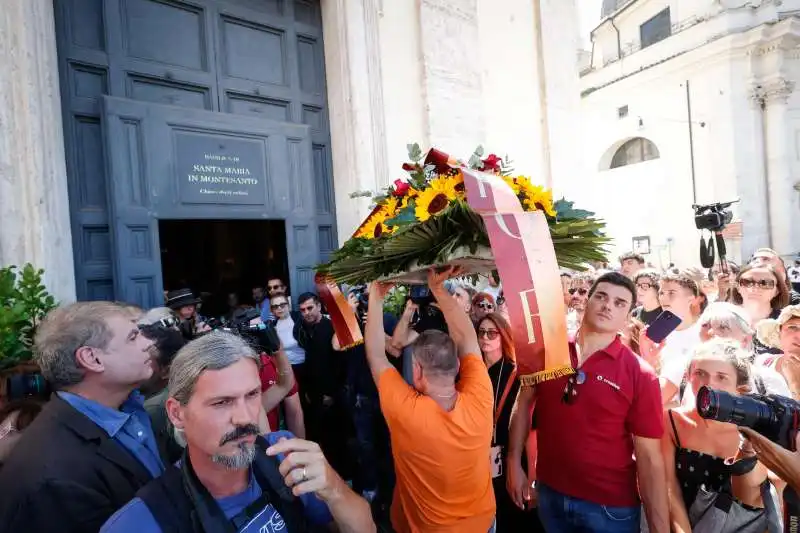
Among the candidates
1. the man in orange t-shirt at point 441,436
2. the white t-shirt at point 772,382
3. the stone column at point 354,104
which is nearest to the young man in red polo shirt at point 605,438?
the man in orange t-shirt at point 441,436

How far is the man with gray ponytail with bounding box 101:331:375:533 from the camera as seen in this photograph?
1.25 m

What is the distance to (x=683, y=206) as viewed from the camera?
2133cm

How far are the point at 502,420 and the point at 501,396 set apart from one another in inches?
5.8

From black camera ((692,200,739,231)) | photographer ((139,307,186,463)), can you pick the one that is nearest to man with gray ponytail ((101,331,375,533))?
photographer ((139,307,186,463))

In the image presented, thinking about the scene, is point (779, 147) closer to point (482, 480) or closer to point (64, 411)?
point (482, 480)

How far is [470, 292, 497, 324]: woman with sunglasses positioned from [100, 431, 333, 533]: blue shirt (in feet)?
8.49

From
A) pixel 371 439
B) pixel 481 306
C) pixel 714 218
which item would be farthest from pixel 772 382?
pixel 714 218

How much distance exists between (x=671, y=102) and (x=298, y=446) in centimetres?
2517

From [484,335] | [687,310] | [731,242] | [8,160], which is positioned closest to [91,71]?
[8,160]

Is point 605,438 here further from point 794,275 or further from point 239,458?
point 794,275

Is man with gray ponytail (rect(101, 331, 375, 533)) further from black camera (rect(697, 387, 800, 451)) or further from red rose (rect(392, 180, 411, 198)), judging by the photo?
black camera (rect(697, 387, 800, 451))

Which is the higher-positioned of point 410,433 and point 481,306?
point 481,306

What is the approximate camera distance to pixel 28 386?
204 cm

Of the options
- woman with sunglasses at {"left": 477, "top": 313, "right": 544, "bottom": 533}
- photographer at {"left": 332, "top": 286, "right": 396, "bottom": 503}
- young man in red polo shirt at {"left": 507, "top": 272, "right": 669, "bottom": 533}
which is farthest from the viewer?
photographer at {"left": 332, "top": 286, "right": 396, "bottom": 503}
